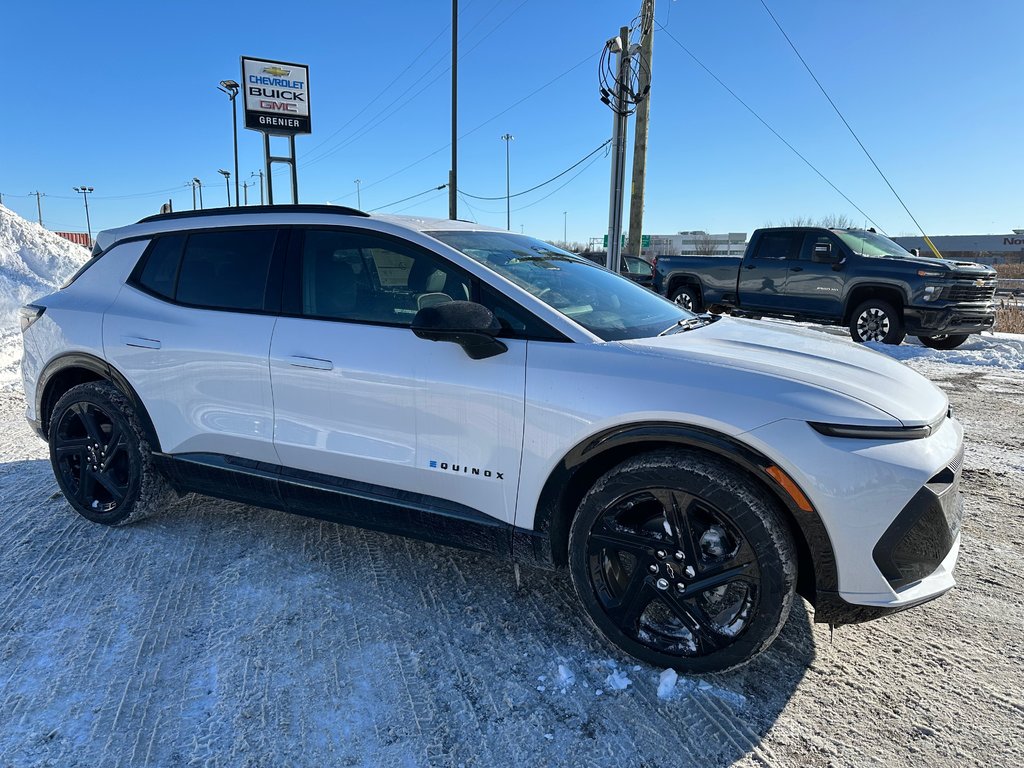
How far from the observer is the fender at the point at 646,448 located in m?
2.15

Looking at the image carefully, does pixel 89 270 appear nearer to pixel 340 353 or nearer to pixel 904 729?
pixel 340 353

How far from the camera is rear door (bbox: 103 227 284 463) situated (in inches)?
122

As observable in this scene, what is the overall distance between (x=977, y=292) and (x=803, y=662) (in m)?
9.93

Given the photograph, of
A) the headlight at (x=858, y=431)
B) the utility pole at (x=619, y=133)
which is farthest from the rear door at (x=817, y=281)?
the headlight at (x=858, y=431)

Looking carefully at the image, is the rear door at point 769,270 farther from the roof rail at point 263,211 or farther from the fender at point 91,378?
the fender at point 91,378

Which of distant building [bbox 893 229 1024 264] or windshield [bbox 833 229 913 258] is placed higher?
distant building [bbox 893 229 1024 264]

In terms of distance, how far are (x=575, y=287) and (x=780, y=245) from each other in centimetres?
1005

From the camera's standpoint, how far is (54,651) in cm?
254

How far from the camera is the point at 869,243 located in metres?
11.0

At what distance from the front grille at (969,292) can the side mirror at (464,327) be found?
980 centimetres

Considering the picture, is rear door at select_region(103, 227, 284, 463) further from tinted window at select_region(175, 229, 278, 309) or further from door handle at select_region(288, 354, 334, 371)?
door handle at select_region(288, 354, 334, 371)

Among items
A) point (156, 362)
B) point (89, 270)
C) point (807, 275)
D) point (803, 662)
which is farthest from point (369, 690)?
point (807, 275)

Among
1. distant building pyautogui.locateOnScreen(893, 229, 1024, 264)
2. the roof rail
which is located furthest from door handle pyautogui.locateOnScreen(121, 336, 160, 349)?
distant building pyautogui.locateOnScreen(893, 229, 1024, 264)

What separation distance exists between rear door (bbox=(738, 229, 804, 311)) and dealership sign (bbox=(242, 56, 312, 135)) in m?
18.0
